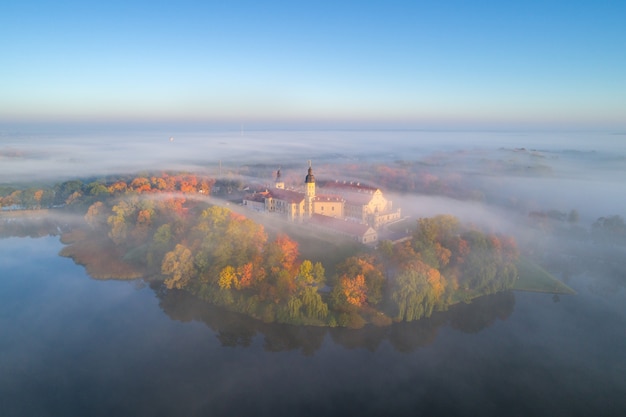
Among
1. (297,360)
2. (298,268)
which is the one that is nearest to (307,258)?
(298,268)

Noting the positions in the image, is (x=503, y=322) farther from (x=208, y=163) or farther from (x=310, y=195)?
(x=208, y=163)

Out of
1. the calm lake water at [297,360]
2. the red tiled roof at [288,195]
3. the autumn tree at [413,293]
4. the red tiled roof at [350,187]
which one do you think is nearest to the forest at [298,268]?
the autumn tree at [413,293]

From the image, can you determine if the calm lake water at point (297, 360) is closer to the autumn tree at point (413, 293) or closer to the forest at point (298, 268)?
the autumn tree at point (413, 293)

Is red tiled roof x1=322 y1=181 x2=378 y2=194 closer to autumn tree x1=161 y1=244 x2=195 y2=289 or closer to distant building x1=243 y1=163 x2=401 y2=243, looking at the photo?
distant building x1=243 y1=163 x2=401 y2=243

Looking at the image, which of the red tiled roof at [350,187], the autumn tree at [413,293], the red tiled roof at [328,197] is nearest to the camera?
the autumn tree at [413,293]

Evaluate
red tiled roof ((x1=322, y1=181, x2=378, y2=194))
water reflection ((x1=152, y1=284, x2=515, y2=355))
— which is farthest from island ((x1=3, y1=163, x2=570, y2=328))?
red tiled roof ((x1=322, y1=181, x2=378, y2=194))

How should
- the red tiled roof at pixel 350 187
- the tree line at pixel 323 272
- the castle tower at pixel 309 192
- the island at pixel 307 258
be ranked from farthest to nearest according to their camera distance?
the red tiled roof at pixel 350 187 < the castle tower at pixel 309 192 < the island at pixel 307 258 < the tree line at pixel 323 272

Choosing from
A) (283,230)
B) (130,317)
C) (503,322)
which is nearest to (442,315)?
(503,322)
